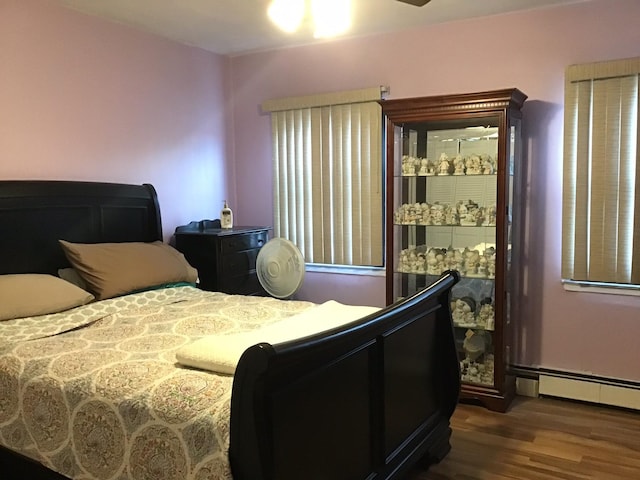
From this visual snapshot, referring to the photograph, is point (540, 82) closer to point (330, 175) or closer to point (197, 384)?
point (330, 175)

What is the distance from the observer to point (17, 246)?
3.01m

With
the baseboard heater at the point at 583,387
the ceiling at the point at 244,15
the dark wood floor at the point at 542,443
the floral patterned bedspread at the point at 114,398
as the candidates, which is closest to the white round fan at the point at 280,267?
the floral patterned bedspread at the point at 114,398

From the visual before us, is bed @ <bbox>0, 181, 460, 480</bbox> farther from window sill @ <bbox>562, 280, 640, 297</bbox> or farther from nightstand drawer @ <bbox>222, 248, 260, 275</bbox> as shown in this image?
window sill @ <bbox>562, 280, 640, 297</bbox>

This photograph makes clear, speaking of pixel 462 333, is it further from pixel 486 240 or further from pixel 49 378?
pixel 49 378

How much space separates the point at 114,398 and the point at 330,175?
8.57 feet

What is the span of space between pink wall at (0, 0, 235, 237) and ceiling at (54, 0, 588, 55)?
144 millimetres

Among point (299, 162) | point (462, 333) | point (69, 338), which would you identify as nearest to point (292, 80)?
point (299, 162)

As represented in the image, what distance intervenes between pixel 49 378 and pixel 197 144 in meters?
2.52

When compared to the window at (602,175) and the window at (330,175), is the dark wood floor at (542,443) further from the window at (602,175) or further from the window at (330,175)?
the window at (330,175)

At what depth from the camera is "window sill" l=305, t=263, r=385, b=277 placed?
13.6ft

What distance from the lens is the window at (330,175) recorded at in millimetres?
4008

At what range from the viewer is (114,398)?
6.24ft

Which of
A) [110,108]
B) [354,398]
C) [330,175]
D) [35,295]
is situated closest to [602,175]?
[330,175]

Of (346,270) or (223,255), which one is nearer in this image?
(223,255)
